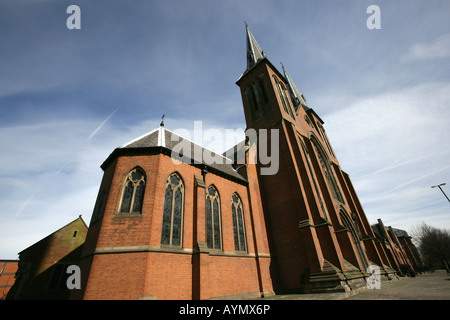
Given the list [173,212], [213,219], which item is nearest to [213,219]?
[213,219]

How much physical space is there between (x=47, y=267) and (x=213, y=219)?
13.4 m

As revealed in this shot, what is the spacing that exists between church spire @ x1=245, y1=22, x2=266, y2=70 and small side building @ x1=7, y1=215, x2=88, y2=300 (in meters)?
26.7

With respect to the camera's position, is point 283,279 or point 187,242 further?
point 283,279

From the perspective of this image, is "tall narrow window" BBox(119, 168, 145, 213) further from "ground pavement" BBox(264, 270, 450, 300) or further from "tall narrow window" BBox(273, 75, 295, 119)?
"tall narrow window" BBox(273, 75, 295, 119)

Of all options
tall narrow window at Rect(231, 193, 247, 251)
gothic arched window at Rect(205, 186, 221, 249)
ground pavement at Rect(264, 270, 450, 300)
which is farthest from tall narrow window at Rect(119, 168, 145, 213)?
ground pavement at Rect(264, 270, 450, 300)

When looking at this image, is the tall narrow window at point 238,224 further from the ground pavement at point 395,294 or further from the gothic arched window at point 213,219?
the ground pavement at point 395,294

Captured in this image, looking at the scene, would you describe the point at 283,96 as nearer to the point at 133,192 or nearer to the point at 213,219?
the point at 213,219

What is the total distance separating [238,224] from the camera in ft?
43.2

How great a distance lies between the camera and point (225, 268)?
10648 mm

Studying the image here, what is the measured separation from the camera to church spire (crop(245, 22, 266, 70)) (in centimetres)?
2519
